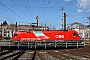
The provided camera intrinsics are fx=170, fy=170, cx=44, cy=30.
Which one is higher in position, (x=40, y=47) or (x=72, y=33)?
(x=72, y=33)

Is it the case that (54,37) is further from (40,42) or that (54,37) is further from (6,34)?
(6,34)

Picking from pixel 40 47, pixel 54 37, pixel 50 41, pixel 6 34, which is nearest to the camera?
pixel 40 47

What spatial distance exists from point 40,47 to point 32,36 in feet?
22.2

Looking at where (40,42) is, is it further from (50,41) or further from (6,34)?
(6,34)

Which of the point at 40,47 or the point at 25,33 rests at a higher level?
the point at 25,33

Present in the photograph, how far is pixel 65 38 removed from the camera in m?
41.6

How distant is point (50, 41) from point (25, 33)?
7404 millimetres

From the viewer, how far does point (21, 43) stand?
3812 centimetres

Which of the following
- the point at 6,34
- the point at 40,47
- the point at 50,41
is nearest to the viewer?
the point at 40,47

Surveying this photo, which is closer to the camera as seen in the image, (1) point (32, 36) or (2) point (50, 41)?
(2) point (50, 41)

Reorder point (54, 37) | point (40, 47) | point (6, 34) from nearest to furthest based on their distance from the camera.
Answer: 1. point (40, 47)
2. point (54, 37)
3. point (6, 34)

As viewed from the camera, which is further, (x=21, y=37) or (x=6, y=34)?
(x=6, y=34)

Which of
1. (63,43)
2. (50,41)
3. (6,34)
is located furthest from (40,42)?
(6,34)

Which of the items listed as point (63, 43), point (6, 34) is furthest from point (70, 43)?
point (6, 34)
